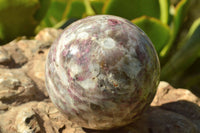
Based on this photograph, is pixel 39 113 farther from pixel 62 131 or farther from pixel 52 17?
pixel 52 17

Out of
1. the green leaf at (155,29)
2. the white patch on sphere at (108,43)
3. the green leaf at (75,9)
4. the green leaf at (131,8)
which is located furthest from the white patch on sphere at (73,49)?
the green leaf at (75,9)

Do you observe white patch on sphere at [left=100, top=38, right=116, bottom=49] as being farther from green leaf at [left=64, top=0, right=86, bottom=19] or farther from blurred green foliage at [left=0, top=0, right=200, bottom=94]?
green leaf at [left=64, top=0, right=86, bottom=19]

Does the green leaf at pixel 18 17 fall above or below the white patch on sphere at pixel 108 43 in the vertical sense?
below

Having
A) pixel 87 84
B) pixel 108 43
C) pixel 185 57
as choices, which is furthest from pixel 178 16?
pixel 87 84

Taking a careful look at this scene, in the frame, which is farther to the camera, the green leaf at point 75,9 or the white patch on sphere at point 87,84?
the green leaf at point 75,9

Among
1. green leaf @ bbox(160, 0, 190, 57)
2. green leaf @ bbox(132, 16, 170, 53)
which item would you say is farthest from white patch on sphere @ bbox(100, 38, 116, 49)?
green leaf @ bbox(160, 0, 190, 57)

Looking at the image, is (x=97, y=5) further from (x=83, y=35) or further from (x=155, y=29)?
(x=83, y=35)

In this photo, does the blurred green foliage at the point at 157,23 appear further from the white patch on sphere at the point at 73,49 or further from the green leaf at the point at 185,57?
the white patch on sphere at the point at 73,49
